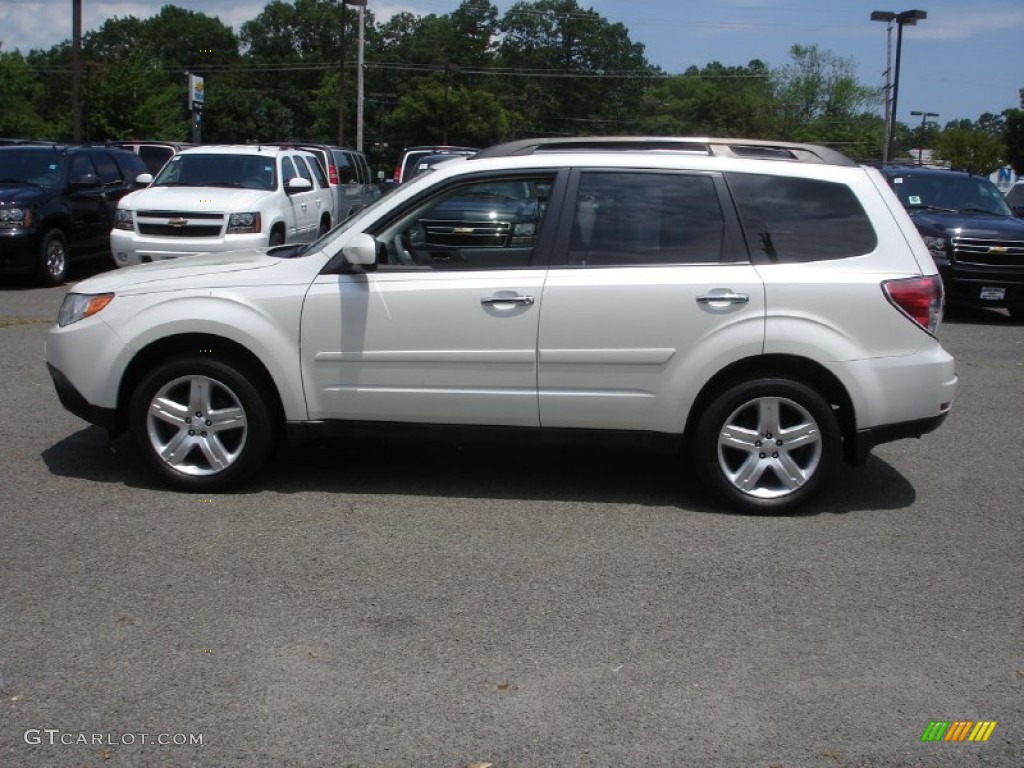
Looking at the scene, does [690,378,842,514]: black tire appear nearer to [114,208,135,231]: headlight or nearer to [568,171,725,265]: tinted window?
[568,171,725,265]: tinted window

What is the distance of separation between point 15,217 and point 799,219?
11890 mm

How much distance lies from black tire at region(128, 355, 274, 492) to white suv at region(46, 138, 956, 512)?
0.01 m

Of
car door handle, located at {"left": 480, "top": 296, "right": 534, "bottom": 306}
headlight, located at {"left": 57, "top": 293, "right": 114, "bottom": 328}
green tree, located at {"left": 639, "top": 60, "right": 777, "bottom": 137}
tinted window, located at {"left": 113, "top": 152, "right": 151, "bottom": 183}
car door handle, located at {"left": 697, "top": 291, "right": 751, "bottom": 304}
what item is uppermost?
green tree, located at {"left": 639, "top": 60, "right": 777, "bottom": 137}

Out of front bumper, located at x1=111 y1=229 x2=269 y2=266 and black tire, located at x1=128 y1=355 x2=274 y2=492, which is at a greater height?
front bumper, located at x1=111 y1=229 x2=269 y2=266

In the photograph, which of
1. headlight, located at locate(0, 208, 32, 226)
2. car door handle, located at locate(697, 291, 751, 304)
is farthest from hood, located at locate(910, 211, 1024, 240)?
headlight, located at locate(0, 208, 32, 226)

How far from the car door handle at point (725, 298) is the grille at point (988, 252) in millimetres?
9479

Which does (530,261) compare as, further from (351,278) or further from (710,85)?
(710,85)

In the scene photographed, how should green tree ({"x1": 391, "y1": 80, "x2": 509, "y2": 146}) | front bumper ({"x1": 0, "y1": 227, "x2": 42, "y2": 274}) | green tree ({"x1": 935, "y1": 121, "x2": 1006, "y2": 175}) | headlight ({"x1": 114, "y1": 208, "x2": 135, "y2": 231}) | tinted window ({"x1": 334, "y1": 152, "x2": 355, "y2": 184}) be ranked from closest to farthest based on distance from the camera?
headlight ({"x1": 114, "y1": 208, "x2": 135, "y2": 231})
front bumper ({"x1": 0, "y1": 227, "x2": 42, "y2": 274})
tinted window ({"x1": 334, "y1": 152, "x2": 355, "y2": 184})
green tree ({"x1": 935, "y1": 121, "x2": 1006, "y2": 175})
green tree ({"x1": 391, "y1": 80, "x2": 509, "y2": 146})

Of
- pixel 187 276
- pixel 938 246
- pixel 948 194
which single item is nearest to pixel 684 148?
pixel 187 276

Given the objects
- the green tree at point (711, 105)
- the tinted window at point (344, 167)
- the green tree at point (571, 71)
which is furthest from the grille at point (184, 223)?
the green tree at point (571, 71)

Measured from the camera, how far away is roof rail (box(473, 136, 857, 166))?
616 cm

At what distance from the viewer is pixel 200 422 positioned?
20.0ft

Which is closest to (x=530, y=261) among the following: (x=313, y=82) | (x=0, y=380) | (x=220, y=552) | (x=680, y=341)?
(x=680, y=341)

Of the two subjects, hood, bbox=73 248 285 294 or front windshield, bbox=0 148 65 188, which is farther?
front windshield, bbox=0 148 65 188
